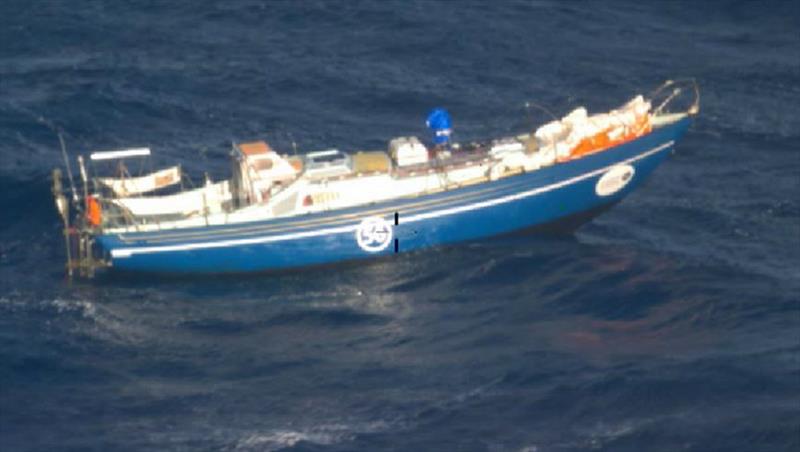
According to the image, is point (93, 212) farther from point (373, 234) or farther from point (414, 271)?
point (414, 271)

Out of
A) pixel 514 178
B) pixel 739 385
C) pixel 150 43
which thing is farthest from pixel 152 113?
pixel 739 385

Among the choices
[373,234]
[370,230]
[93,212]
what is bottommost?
[373,234]

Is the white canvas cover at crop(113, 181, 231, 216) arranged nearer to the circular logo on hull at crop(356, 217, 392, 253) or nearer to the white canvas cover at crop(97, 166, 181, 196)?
the white canvas cover at crop(97, 166, 181, 196)

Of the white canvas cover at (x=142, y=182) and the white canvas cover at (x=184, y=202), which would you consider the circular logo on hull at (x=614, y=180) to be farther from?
the white canvas cover at (x=142, y=182)

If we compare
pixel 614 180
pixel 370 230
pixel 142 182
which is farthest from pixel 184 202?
pixel 614 180

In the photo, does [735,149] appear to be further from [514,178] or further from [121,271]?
[121,271]
